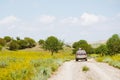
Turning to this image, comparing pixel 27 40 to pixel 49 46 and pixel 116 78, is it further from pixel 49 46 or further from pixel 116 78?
pixel 116 78

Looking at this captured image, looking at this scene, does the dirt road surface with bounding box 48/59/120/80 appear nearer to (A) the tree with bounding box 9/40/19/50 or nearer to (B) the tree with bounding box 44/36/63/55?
(B) the tree with bounding box 44/36/63/55

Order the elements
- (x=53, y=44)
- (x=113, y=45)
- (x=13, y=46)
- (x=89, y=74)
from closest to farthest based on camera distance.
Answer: (x=89, y=74), (x=113, y=45), (x=53, y=44), (x=13, y=46)

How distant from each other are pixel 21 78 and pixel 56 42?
89434mm

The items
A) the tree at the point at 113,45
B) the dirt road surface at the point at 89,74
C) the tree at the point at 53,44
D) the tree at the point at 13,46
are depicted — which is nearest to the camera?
the dirt road surface at the point at 89,74

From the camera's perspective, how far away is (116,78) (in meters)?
21.2

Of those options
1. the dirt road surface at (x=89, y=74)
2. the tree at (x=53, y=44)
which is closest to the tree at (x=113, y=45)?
the tree at (x=53, y=44)

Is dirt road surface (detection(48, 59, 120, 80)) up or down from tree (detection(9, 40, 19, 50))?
down

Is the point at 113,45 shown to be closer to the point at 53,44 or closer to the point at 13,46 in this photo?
the point at 53,44

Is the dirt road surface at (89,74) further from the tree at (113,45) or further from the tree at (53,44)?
the tree at (53,44)

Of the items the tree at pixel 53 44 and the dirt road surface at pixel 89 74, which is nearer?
Result: the dirt road surface at pixel 89 74

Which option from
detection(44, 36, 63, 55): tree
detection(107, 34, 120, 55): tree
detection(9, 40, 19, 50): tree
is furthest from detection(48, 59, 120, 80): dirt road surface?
detection(9, 40, 19, 50): tree

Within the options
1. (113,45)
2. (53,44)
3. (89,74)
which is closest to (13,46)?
(53,44)

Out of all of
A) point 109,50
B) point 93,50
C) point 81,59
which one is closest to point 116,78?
point 81,59

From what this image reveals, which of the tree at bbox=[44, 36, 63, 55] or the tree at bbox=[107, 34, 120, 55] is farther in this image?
the tree at bbox=[44, 36, 63, 55]
